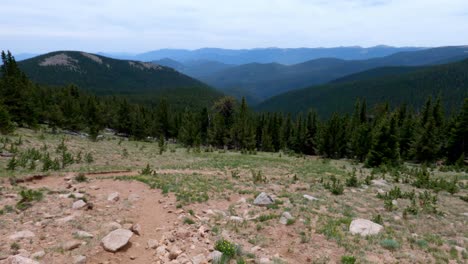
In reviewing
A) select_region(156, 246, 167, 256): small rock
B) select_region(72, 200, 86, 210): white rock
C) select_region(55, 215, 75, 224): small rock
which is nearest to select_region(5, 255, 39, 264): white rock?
select_region(55, 215, 75, 224): small rock

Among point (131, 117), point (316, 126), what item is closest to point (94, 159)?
point (131, 117)

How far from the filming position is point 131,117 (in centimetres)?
6588

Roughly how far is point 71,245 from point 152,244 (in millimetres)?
2168

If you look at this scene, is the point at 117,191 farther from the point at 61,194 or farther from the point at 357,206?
the point at 357,206

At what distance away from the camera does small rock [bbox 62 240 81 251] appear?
24.7 feet

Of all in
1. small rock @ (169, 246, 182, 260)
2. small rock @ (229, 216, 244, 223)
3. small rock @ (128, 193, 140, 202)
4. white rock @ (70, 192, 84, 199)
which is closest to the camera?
small rock @ (169, 246, 182, 260)

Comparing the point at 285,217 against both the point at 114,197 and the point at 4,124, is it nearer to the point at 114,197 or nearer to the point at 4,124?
the point at 114,197

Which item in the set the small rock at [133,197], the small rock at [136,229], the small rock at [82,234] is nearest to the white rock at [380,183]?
the small rock at [133,197]

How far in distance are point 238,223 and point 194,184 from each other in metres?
5.31

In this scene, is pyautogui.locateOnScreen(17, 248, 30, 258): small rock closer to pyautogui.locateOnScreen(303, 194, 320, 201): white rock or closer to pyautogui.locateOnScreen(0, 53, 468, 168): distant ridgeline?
pyautogui.locateOnScreen(303, 194, 320, 201): white rock

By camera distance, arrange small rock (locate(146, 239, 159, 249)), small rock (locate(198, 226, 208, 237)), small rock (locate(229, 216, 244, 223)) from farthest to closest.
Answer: small rock (locate(229, 216, 244, 223))
small rock (locate(198, 226, 208, 237))
small rock (locate(146, 239, 159, 249))

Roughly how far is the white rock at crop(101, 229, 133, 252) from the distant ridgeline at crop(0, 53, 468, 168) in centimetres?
2768

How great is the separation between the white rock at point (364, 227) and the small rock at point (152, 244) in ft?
22.3

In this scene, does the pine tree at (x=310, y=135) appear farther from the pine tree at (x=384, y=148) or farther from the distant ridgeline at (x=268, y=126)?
the pine tree at (x=384, y=148)
